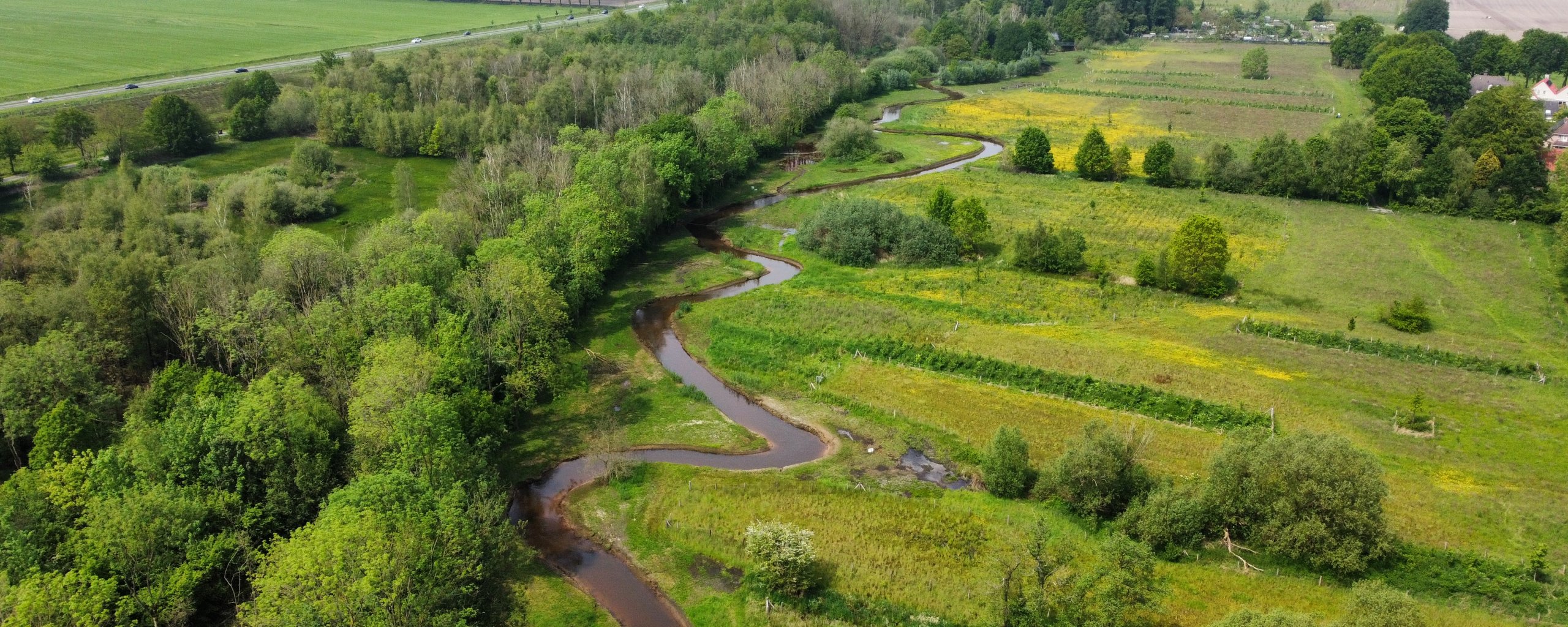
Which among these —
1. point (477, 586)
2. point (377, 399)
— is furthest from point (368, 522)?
point (377, 399)

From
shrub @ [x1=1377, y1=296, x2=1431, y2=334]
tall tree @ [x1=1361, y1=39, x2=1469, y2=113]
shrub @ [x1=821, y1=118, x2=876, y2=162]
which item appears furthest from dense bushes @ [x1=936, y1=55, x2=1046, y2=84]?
shrub @ [x1=1377, y1=296, x2=1431, y2=334]

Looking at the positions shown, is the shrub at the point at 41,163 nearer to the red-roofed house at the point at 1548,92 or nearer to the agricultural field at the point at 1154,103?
the agricultural field at the point at 1154,103

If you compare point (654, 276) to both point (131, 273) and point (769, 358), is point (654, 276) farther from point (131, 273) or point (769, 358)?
point (131, 273)

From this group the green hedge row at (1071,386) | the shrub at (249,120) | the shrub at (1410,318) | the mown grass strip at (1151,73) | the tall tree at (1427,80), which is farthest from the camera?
the mown grass strip at (1151,73)

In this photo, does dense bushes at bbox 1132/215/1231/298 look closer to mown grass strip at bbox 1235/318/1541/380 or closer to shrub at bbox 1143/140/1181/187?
mown grass strip at bbox 1235/318/1541/380

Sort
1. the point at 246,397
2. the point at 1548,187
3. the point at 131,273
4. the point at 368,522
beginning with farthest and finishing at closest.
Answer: the point at 1548,187 → the point at 131,273 → the point at 246,397 → the point at 368,522

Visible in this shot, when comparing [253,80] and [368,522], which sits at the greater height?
[253,80]

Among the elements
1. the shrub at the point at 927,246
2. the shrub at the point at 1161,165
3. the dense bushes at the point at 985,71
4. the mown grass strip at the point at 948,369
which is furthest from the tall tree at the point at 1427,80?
the mown grass strip at the point at 948,369
